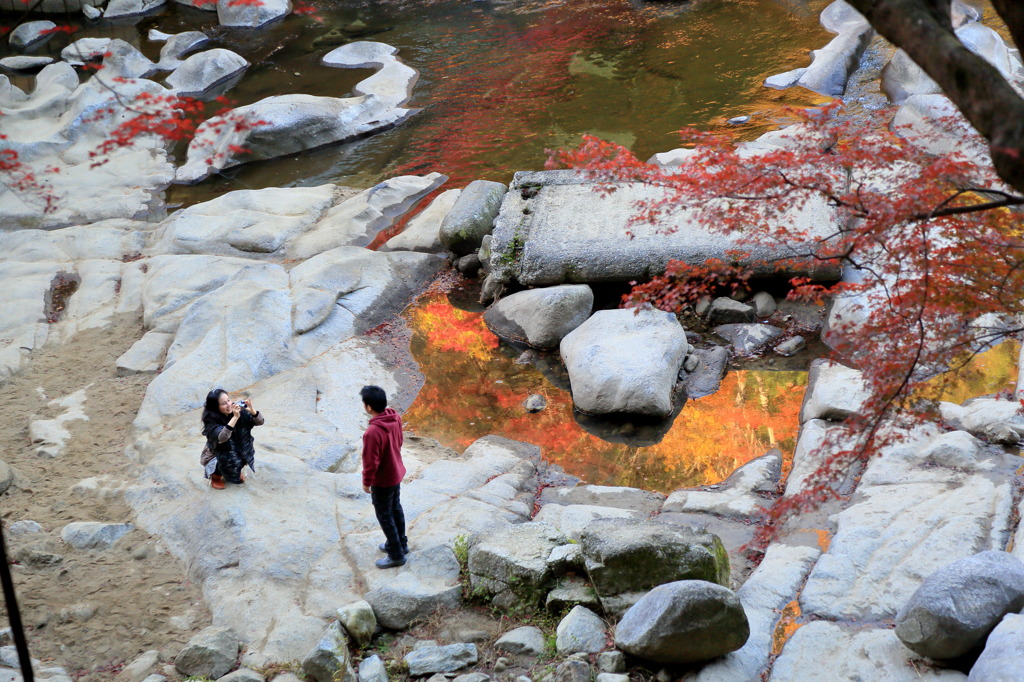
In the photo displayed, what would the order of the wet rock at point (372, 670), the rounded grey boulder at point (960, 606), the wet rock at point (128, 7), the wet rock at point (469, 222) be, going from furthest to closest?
the wet rock at point (128, 7)
the wet rock at point (469, 222)
the wet rock at point (372, 670)
the rounded grey boulder at point (960, 606)

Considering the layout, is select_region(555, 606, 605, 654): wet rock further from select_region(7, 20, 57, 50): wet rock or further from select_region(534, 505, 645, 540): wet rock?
→ select_region(7, 20, 57, 50): wet rock

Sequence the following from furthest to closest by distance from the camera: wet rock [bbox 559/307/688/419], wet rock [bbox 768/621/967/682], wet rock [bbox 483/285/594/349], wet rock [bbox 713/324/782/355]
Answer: wet rock [bbox 483/285/594/349], wet rock [bbox 713/324/782/355], wet rock [bbox 559/307/688/419], wet rock [bbox 768/621/967/682]

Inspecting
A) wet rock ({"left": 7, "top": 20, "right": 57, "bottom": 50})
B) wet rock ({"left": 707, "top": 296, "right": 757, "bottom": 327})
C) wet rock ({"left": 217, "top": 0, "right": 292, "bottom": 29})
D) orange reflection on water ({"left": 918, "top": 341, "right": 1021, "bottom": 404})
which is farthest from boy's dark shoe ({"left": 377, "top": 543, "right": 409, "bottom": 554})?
wet rock ({"left": 7, "top": 20, "right": 57, "bottom": 50})

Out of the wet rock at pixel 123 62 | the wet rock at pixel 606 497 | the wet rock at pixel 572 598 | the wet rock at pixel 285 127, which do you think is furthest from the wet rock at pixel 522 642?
the wet rock at pixel 123 62

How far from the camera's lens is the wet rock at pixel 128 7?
24578 millimetres

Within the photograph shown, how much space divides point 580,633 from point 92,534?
3740mm

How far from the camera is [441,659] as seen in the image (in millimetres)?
4891

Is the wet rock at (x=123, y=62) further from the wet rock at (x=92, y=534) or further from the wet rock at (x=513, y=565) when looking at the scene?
the wet rock at (x=513, y=565)

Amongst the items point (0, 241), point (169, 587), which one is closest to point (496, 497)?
point (169, 587)

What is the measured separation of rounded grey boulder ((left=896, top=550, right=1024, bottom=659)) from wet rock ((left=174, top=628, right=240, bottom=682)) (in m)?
3.85

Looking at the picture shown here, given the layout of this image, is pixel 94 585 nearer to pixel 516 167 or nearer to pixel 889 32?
pixel 889 32

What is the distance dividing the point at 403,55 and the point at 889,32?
1812cm

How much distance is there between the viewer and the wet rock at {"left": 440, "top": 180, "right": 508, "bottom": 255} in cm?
1095

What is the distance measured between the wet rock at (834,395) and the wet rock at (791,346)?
0.90 metres
